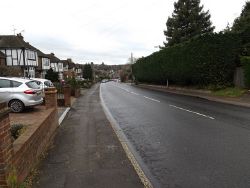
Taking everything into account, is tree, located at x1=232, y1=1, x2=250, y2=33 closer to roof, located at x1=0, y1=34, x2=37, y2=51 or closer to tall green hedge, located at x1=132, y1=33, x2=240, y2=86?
tall green hedge, located at x1=132, y1=33, x2=240, y2=86

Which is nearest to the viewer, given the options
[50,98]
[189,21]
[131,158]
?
[131,158]

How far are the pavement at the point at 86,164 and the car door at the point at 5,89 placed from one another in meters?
4.78

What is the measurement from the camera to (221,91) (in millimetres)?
28375

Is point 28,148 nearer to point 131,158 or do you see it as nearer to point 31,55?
point 131,158

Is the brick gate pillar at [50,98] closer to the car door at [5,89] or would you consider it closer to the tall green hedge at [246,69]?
the car door at [5,89]

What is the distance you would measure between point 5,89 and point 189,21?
4106cm

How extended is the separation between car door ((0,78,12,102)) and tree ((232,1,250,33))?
1979 cm

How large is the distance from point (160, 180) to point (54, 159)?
9.12 feet

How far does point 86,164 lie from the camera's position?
7496mm

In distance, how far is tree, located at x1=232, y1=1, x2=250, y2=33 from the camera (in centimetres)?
2921

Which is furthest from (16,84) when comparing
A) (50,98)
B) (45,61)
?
(45,61)

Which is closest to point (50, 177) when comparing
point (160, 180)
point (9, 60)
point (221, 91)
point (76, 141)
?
point (160, 180)

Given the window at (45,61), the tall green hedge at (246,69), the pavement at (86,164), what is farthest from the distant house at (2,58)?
the pavement at (86,164)

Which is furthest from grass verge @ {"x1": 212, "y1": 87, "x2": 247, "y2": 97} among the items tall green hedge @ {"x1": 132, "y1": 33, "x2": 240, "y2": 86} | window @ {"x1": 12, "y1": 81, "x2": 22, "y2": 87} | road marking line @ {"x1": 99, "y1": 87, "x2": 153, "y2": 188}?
window @ {"x1": 12, "y1": 81, "x2": 22, "y2": 87}
